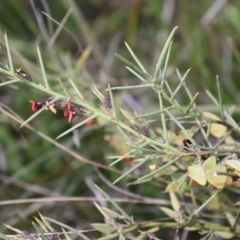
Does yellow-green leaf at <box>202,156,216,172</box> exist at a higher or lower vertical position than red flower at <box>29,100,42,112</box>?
lower

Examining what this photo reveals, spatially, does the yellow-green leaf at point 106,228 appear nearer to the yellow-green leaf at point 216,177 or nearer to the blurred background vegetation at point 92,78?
the yellow-green leaf at point 216,177

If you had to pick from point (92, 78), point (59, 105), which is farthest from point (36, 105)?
point (92, 78)

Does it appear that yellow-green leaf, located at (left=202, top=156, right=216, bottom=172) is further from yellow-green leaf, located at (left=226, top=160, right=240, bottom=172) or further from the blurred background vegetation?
the blurred background vegetation

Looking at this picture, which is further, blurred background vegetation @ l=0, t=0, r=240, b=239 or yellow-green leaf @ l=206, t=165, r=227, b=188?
blurred background vegetation @ l=0, t=0, r=240, b=239

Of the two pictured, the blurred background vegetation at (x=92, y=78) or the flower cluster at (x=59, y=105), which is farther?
the blurred background vegetation at (x=92, y=78)

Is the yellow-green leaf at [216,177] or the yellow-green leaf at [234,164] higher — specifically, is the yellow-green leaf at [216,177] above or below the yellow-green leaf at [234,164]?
below

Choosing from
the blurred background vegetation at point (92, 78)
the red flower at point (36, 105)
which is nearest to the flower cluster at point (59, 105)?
the red flower at point (36, 105)

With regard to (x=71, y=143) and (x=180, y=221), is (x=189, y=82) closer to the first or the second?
(x=71, y=143)

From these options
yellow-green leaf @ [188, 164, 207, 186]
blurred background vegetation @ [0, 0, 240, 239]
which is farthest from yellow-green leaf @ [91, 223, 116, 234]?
blurred background vegetation @ [0, 0, 240, 239]

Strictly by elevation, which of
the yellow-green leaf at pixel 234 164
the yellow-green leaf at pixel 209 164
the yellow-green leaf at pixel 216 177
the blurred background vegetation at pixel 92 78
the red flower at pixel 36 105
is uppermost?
the red flower at pixel 36 105
